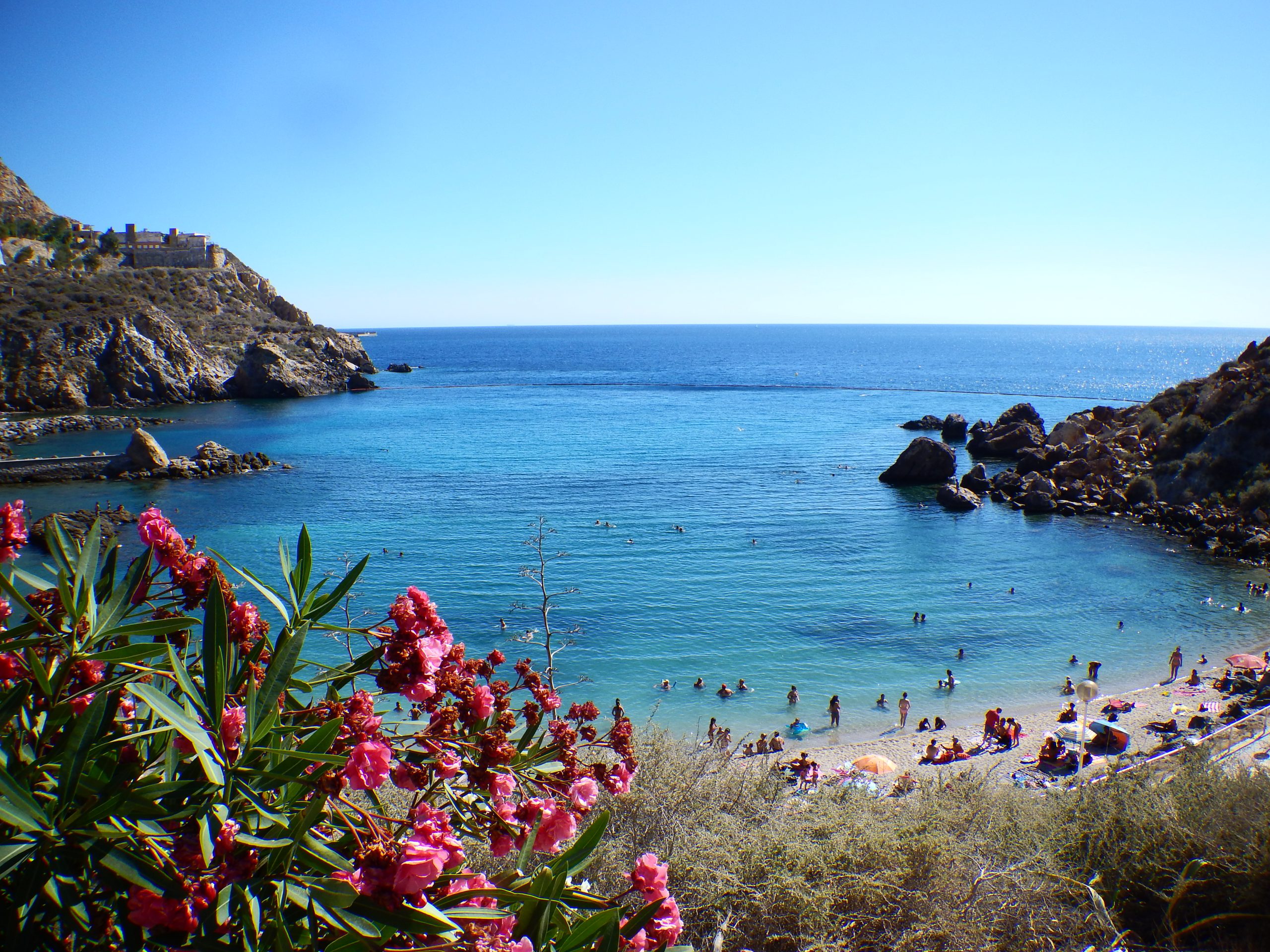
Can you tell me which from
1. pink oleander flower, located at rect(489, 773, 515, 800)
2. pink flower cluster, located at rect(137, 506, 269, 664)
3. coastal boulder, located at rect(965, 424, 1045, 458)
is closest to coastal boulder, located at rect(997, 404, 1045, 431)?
coastal boulder, located at rect(965, 424, 1045, 458)

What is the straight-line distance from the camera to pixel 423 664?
116 inches

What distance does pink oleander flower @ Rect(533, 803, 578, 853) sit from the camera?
3225mm

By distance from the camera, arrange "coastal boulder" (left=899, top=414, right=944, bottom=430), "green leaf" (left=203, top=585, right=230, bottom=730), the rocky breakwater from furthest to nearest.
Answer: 1. "coastal boulder" (left=899, top=414, right=944, bottom=430)
2. the rocky breakwater
3. "green leaf" (left=203, top=585, right=230, bottom=730)

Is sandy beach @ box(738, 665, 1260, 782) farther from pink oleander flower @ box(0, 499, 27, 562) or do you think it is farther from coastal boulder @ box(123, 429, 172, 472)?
coastal boulder @ box(123, 429, 172, 472)

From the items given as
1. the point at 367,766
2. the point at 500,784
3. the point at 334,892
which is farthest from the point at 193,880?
the point at 500,784

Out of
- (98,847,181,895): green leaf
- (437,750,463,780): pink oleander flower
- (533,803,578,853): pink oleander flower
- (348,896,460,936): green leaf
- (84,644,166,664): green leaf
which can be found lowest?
(533,803,578,853): pink oleander flower

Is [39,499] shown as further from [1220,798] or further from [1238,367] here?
[1238,367]

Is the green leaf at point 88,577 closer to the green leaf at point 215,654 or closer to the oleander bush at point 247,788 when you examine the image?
the oleander bush at point 247,788

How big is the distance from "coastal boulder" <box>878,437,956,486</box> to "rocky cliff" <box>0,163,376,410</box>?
7289 cm

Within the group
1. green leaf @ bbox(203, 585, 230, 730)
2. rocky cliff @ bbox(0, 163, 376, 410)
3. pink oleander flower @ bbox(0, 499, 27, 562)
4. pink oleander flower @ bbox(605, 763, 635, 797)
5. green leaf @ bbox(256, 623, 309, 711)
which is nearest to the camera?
green leaf @ bbox(203, 585, 230, 730)

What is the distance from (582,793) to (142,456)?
184 ft

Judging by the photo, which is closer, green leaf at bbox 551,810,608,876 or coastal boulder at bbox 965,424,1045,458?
green leaf at bbox 551,810,608,876

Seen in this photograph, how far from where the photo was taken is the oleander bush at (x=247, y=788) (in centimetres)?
227

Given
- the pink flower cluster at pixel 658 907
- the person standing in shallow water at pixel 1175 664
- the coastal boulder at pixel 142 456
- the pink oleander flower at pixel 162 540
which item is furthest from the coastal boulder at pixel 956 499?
the coastal boulder at pixel 142 456
